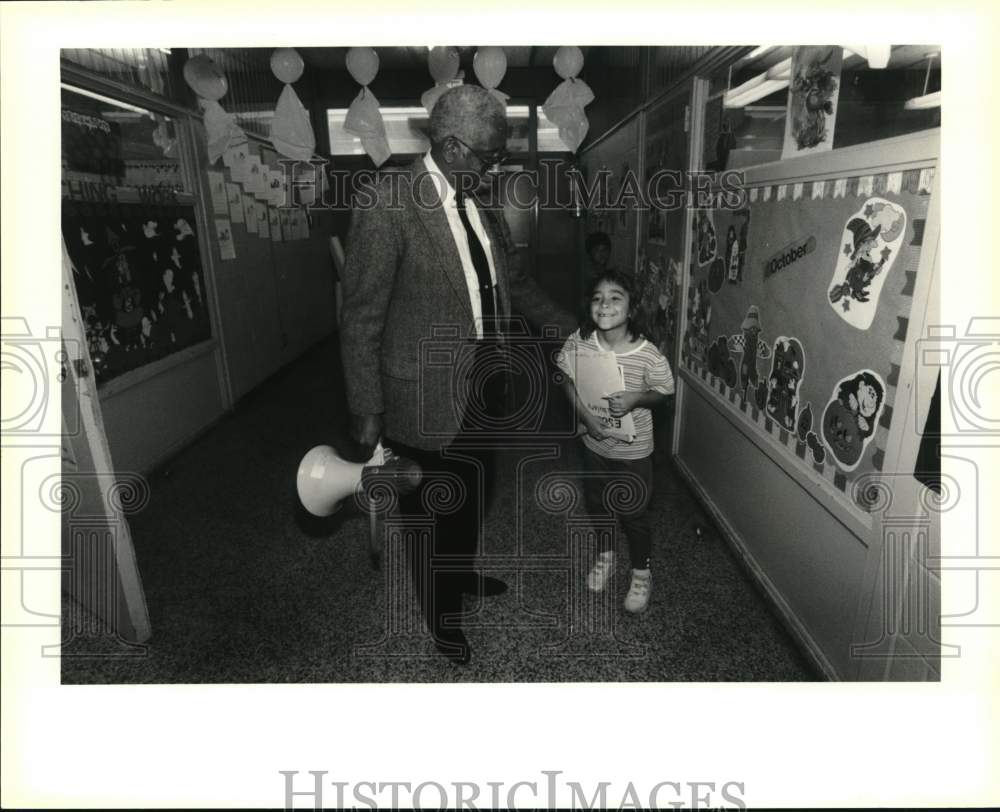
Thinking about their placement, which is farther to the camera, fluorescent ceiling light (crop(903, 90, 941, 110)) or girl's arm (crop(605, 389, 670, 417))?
girl's arm (crop(605, 389, 670, 417))

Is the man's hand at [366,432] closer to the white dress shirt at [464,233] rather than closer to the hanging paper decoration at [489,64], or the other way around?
the white dress shirt at [464,233]

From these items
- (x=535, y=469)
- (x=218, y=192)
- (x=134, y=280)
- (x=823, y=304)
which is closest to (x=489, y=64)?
(x=218, y=192)

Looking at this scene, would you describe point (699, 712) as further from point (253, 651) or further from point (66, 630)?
point (66, 630)

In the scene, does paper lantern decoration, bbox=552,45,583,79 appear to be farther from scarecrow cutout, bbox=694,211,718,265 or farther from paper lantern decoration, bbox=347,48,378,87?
scarecrow cutout, bbox=694,211,718,265

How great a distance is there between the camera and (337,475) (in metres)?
1.46

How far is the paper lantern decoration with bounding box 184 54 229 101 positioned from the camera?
3.48 meters

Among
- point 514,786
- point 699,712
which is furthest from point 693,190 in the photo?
point 514,786

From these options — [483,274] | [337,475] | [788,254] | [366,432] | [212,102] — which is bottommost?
[337,475]

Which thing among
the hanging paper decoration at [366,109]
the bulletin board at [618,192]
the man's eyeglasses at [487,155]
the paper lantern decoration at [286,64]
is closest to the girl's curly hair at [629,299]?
the man's eyeglasses at [487,155]

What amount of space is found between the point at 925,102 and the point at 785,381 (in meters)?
0.83

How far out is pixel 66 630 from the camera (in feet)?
6.48

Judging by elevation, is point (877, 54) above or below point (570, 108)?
below

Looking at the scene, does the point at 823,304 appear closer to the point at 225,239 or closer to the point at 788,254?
the point at 788,254

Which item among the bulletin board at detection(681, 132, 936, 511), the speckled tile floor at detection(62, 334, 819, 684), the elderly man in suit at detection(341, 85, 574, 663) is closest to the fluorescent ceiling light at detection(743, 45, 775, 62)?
the bulletin board at detection(681, 132, 936, 511)
